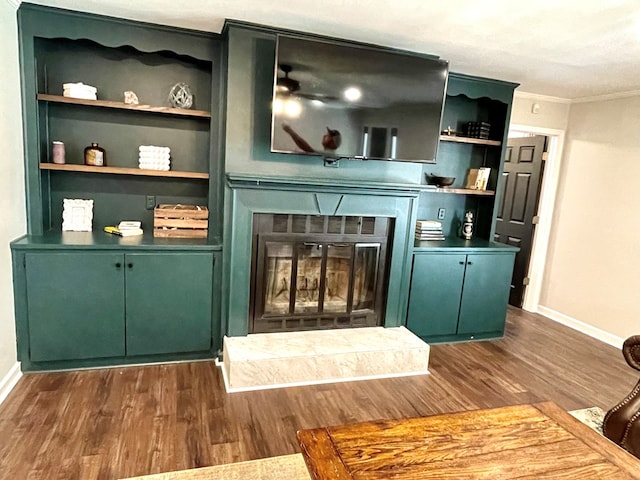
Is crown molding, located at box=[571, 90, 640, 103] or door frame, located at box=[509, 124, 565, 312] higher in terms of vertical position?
crown molding, located at box=[571, 90, 640, 103]

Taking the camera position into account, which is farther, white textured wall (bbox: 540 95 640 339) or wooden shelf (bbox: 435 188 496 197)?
white textured wall (bbox: 540 95 640 339)

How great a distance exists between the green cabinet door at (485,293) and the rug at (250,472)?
2.27m

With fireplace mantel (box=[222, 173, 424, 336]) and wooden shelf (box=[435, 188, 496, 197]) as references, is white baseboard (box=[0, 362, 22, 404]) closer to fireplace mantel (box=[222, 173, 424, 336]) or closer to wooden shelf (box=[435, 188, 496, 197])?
fireplace mantel (box=[222, 173, 424, 336])

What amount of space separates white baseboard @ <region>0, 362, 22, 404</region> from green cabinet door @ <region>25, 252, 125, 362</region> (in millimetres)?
108

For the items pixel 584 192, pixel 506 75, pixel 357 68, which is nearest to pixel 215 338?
pixel 357 68

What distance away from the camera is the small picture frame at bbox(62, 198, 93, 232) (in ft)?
10.4

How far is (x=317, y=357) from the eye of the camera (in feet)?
9.61

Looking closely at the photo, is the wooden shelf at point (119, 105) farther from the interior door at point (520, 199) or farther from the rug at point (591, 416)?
the interior door at point (520, 199)

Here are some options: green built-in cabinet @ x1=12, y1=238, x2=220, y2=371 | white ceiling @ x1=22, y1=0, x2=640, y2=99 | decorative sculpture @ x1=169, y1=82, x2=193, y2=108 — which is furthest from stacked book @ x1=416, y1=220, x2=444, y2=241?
decorative sculpture @ x1=169, y1=82, x2=193, y2=108

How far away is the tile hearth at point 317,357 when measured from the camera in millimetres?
2814

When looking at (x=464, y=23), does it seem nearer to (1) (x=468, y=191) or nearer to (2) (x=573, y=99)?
(1) (x=468, y=191)

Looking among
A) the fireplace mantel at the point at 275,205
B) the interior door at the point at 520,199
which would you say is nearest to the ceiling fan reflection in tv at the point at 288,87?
the fireplace mantel at the point at 275,205

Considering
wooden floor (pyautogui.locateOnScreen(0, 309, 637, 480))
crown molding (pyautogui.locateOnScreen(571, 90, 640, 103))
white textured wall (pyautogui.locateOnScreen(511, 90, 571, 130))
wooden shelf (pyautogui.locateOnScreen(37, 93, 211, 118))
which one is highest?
crown molding (pyautogui.locateOnScreen(571, 90, 640, 103))

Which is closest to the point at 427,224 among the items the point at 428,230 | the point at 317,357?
the point at 428,230
